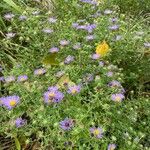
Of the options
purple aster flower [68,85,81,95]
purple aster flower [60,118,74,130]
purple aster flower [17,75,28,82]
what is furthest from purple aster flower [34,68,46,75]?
purple aster flower [60,118,74,130]

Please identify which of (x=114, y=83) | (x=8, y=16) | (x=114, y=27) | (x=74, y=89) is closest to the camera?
(x=74, y=89)

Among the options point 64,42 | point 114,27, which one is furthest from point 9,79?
point 114,27

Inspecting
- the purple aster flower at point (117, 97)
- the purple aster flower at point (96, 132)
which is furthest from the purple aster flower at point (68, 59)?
the purple aster flower at point (96, 132)

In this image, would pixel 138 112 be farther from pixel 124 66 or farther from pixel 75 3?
pixel 75 3

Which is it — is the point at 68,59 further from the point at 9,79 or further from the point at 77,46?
the point at 9,79

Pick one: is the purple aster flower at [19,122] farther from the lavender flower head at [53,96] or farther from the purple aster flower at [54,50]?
the purple aster flower at [54,50]

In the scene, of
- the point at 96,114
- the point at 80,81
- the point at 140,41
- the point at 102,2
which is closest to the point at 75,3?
the point at 102,2
